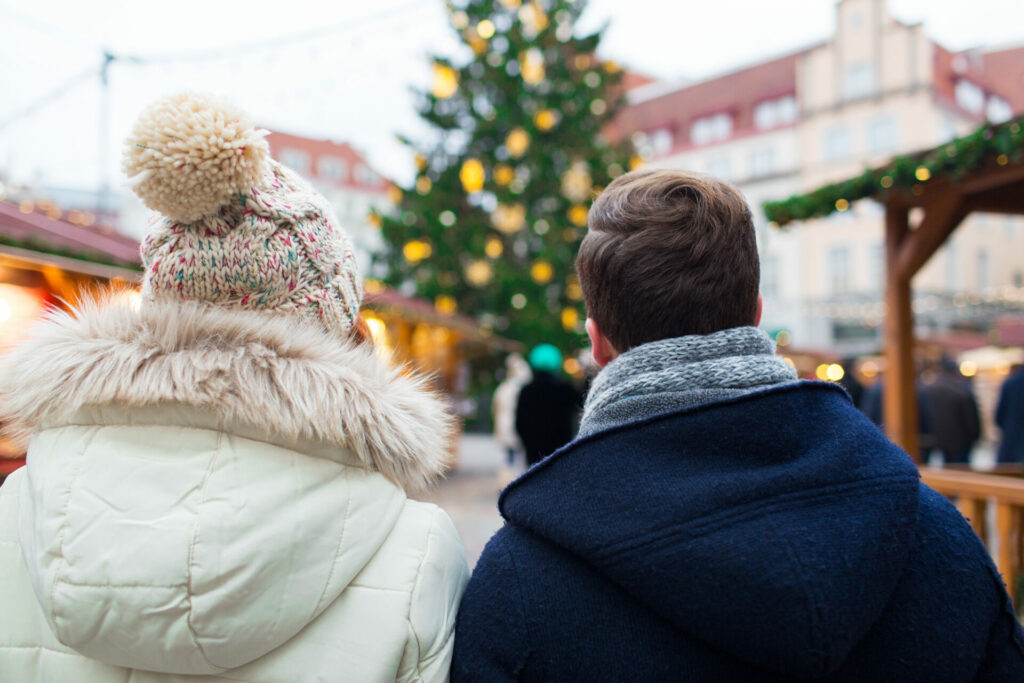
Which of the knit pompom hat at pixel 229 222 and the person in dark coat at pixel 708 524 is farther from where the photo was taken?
the knit pompom hat at pixel 229 222

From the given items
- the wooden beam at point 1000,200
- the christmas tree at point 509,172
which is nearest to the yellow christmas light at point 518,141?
the christmas tree at point 509,172

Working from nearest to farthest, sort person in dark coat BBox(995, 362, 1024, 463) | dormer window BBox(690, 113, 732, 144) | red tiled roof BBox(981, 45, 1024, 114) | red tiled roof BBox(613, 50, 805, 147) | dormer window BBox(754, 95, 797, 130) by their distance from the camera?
1. person in dark coat BBox(995, 362, 1024, 463)
2. red tiled roof BBox(981, 45, 1024, 114)
3. dormer window BBox(754, 95, 797, 130)
4. red tiled roof BBox(613, 50, 805, 147)
5. dormer window BBox(690, 113, 732, 144)

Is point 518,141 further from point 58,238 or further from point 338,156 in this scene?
point 338,156

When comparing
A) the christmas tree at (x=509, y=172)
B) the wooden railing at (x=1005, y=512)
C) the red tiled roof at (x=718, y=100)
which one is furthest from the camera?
the red tiled roof at (x=718, y=100)

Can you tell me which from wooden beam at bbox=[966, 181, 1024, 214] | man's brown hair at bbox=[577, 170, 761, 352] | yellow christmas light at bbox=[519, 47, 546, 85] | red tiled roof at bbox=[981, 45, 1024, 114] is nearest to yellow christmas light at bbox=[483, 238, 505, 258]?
yellow christmas light at bbox=[519, 47, 546, 85]

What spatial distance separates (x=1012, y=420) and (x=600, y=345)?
25.3 feet

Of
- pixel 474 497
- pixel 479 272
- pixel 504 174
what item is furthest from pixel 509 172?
pixel 474 497

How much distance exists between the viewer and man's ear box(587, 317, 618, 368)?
109cm

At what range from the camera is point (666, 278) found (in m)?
0.98

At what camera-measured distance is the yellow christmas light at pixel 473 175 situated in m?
11.1

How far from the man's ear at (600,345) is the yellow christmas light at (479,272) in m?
10.2

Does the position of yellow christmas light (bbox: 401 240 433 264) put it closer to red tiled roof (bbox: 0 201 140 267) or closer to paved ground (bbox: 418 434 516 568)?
A: paved ground (bbox: 418 434 516 568)

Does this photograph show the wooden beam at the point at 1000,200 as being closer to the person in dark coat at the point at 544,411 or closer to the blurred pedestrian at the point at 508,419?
the person in dark coat at the point at 544,411

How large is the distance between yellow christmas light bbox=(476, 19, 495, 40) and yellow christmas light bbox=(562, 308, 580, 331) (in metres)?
4.62
